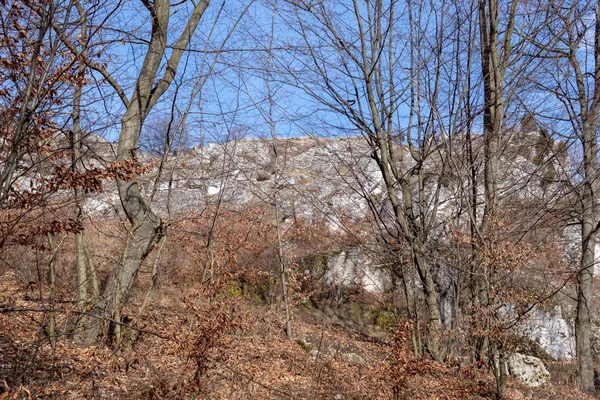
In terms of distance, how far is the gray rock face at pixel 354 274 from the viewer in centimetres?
1271

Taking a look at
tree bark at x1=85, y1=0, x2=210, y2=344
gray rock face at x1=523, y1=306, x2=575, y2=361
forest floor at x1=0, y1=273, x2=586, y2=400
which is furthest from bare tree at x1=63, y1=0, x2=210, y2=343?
gray rock face at x1=523, y1=306, x2=575, y2=361

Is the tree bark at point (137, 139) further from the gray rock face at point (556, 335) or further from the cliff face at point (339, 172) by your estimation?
the gray rock face at point (556, 335)

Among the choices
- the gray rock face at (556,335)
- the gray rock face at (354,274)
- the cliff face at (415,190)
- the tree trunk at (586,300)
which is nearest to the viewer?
the cliff face at (415,190)

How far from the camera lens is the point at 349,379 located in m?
6.48

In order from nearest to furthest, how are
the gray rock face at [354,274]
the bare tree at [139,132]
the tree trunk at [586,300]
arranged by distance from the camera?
1. the bare tree at [139,132]
2. the tree trunk at [586,300]
3. the gray rock face at [354,274]

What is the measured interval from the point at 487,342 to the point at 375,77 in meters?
4.06

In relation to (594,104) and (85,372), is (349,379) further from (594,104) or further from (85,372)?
(594,104)

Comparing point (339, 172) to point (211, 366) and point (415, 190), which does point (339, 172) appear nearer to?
point (211, 366)

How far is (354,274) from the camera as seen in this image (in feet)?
42.0

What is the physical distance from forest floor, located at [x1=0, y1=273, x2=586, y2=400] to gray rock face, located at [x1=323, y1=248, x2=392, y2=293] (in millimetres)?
3025

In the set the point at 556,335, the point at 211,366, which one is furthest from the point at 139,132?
the point at 556,335

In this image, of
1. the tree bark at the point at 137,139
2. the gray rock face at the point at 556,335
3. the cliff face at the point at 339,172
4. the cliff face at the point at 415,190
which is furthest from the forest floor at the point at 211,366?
the cliff face at the point at 339,172

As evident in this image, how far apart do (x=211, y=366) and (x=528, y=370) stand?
626 cm

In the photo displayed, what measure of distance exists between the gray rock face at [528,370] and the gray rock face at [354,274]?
405 centimetres
